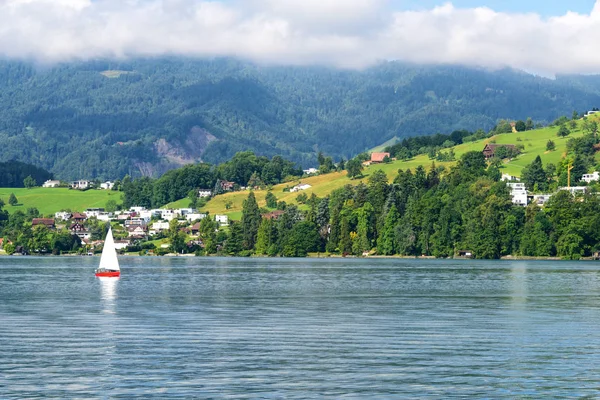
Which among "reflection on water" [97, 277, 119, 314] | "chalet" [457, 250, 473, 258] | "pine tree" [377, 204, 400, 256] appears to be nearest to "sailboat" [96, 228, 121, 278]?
"reflection on water" [97, 277, 119, 314]

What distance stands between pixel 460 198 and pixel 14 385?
530 ft

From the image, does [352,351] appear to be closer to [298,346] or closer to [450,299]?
[298,346]

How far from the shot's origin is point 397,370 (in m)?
37.3

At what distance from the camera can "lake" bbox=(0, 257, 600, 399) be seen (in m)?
34.1

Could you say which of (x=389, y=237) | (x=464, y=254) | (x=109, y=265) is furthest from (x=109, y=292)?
(x=389, y=237)

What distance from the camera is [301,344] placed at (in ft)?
146

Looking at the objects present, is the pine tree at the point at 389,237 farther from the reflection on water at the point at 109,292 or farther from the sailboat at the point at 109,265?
the reflection on water at the point at 109,292

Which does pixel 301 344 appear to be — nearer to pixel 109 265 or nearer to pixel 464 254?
pixel 109 265

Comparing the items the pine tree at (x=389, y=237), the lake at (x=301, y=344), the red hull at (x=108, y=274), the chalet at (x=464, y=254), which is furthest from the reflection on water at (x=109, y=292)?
the pine tree at (x=389, y=237)

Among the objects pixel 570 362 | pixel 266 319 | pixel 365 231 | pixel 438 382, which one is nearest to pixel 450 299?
pixel 266 319

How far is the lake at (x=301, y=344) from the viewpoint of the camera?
3406 cm

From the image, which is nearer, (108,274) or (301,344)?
(301,344)

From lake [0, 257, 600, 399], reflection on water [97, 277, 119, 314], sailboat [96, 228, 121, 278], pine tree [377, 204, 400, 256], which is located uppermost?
pine tree [377, 204, 400, 256]

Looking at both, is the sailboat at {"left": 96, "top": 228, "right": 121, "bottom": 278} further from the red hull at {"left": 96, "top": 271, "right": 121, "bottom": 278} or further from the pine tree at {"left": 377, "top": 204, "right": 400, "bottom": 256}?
the pine tree at {"left": 377, "top": 204, "right": 400, "bottom": 256}
